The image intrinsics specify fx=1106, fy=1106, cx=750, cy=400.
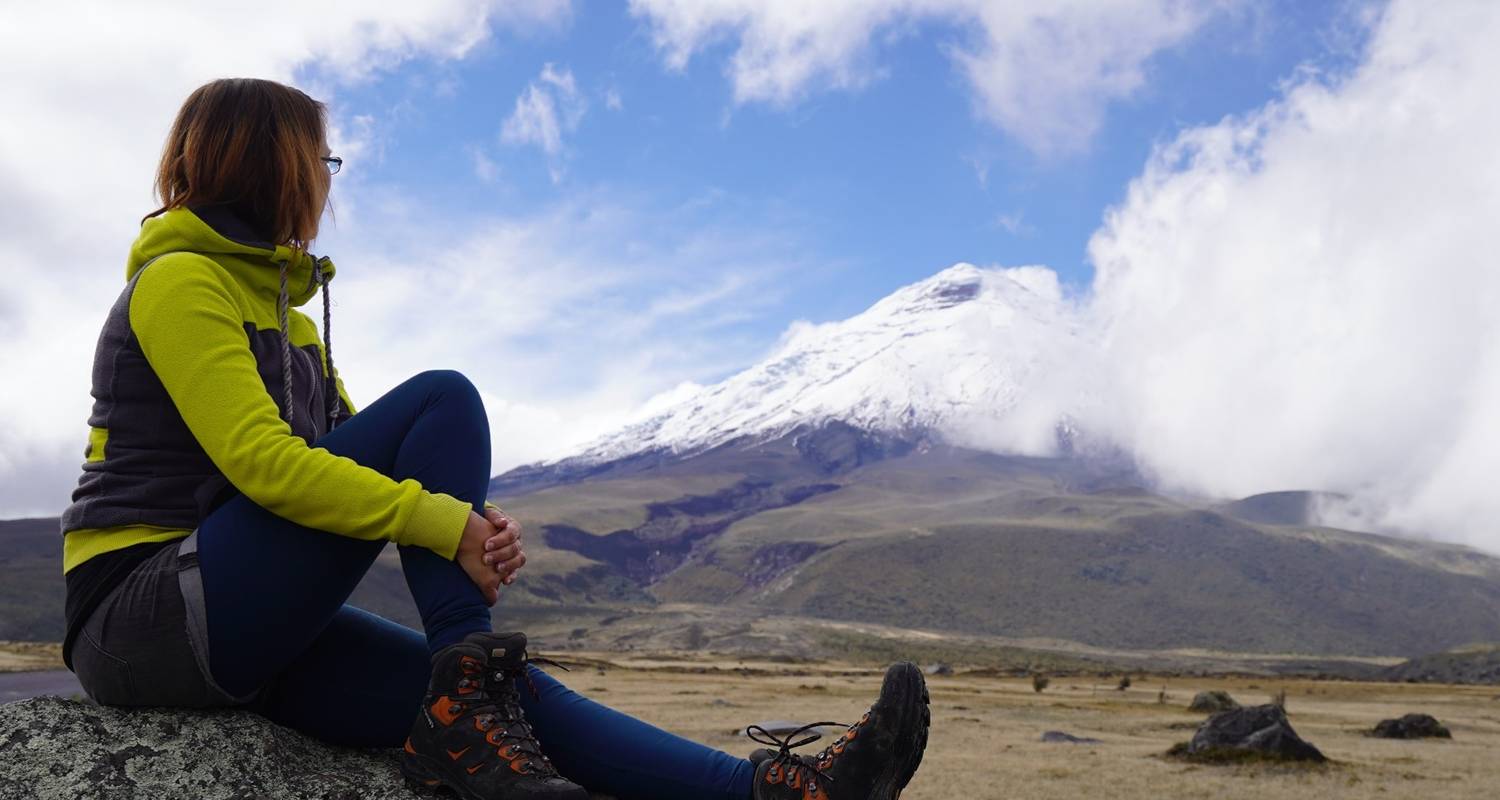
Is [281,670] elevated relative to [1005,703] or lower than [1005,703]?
elevated

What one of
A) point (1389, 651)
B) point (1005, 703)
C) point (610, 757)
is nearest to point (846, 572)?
point (1389, 651)

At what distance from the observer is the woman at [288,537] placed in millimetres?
3078

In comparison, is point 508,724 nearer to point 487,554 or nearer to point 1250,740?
point 487,554

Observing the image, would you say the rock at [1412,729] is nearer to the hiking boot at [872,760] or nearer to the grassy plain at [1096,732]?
the grassy plain at [1096,732]

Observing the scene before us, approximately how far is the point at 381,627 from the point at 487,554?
2.19 feet

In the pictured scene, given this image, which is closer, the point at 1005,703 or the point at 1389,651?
the point at 1005,703

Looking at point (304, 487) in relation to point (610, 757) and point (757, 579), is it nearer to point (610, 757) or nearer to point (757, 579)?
point (610, 757)

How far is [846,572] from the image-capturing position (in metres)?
172

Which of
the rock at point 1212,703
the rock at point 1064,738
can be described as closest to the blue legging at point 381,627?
the rock at point 1064,738

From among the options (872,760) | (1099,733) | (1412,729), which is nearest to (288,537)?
(872,760)

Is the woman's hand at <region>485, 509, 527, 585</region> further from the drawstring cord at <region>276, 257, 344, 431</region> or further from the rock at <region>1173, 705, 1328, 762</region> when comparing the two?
the rock at <region>1173, 705, 1328, 762</region>

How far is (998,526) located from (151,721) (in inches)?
7670

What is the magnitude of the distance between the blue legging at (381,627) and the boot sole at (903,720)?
43 centimetres

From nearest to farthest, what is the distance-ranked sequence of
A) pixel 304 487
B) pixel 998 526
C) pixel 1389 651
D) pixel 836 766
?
pixel 304 487 → pixel 836 766 → pixel 1389 651 → pixel 998 526
